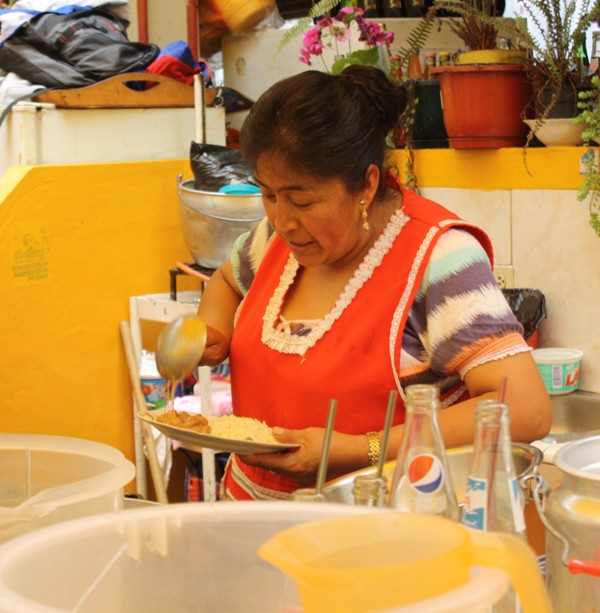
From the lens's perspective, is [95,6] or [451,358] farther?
[95,6]

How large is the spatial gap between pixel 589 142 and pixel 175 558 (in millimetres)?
2203

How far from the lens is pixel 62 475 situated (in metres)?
1.31

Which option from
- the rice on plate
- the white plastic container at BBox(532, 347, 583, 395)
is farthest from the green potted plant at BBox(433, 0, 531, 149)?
the rice on plate

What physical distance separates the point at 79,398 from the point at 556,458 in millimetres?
3059

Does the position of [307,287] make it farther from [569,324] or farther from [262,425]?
[569,324]

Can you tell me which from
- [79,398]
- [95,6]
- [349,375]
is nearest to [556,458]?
[349,375]

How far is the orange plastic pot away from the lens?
2977 millimetres

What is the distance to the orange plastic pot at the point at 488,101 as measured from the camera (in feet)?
9.77

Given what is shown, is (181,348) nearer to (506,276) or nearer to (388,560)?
(388,560)

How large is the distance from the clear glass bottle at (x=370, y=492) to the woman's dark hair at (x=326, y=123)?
83cm

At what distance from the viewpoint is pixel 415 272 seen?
180 cm

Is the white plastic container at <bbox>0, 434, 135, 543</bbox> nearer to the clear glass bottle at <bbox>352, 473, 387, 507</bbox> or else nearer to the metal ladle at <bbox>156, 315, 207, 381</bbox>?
the clear glass bottle at <bbox>352, 473, 387, 507</bbox>

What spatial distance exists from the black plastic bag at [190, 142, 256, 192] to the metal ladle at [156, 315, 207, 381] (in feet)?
5.69

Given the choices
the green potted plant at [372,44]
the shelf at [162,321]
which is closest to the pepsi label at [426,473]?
the green potted plant at [372,44]
